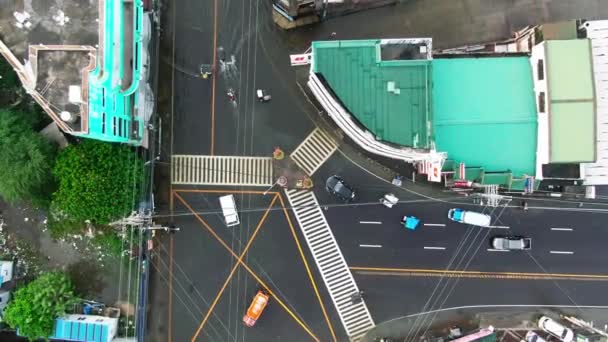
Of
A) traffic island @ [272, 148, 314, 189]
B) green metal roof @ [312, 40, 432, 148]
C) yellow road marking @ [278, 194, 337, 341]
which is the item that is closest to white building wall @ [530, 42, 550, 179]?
green metal roof @ [312, 40, 432, 148]

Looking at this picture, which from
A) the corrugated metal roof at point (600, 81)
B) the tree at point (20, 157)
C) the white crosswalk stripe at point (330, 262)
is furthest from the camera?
the white crosswalk stripe at point (330, 262)

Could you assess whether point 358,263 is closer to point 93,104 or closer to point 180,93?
point 180,93

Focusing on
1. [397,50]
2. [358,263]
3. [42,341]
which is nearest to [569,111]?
[397,50]

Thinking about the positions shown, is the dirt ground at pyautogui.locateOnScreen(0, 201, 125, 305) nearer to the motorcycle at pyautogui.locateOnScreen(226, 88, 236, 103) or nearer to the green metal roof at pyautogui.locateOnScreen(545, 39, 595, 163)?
the motorcycle at pyautogui.locateOnScreen(226, 88, 236, 103)

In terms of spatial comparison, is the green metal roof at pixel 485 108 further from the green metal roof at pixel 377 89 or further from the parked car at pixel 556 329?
the parked car at pixel 556 329

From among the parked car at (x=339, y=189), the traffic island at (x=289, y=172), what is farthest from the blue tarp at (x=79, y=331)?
the parked car at (x=339, y=189)
